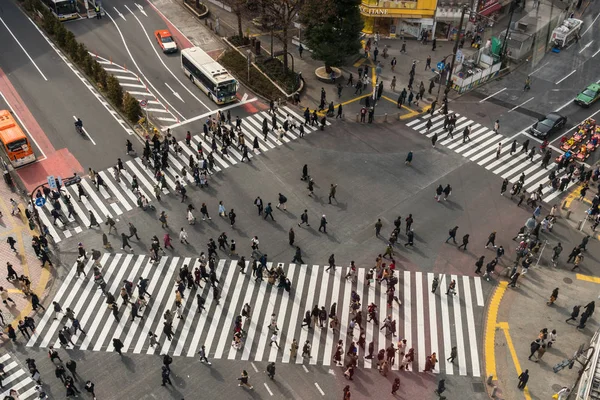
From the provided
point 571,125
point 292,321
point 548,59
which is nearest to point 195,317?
point 292,321

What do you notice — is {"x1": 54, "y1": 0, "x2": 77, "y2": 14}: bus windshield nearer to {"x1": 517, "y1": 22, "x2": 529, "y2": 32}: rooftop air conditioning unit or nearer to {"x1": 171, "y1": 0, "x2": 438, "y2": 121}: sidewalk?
{"x1": 171, "y1": 0, "x2": 438, "y2": 121}: sidewalk

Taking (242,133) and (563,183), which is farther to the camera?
(242,133)

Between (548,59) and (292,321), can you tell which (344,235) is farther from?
(548,59)

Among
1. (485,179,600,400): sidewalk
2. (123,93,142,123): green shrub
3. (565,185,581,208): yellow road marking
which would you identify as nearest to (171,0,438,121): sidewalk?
(123,93,142,123): green shrub

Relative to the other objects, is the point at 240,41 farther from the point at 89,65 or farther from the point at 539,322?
the point at 539,322

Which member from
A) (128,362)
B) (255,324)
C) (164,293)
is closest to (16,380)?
(128,362)

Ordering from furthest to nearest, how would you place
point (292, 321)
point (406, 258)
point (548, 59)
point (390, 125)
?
1. point (548, 59)
2. point (390, 125)
3. point (406, 258)
4. point (292, 321)

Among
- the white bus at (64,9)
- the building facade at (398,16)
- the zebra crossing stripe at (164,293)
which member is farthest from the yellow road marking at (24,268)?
the building facade at (398,16)
